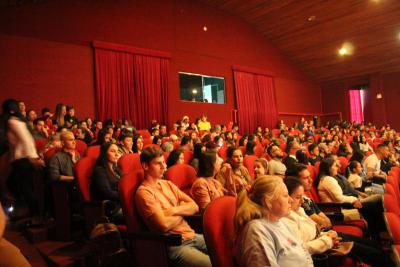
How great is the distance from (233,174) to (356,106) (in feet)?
41.4

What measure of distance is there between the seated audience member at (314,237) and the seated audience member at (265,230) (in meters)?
0.20

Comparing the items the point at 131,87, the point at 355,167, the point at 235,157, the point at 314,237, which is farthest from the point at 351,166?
the point at 131,87

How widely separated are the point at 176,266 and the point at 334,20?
983 centimetres

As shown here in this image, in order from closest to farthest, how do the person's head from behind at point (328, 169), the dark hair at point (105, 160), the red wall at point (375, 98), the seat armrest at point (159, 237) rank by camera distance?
the seat armrest at point (159, 237) < the dark hair at point (105, 160) < the person's head from behind at point (328, 169) < the red wall at point (375, 98)

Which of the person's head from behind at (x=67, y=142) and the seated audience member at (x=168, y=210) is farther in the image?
the person's head from behind at (x=67, y=142)

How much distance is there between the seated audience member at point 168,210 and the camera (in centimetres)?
178

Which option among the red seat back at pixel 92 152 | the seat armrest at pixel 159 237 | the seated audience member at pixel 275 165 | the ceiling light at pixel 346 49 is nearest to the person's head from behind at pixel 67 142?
the red seat back at pixel 92 152

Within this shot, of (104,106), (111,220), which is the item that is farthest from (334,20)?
(111,220)

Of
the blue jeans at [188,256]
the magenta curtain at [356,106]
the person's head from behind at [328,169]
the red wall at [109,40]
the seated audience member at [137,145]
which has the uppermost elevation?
the red wall at [109,40]

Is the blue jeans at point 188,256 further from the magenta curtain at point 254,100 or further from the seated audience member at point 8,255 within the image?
the magenta curtain at point 254,100

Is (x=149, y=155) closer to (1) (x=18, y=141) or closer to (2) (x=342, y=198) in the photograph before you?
(1) (x=18, y=141)

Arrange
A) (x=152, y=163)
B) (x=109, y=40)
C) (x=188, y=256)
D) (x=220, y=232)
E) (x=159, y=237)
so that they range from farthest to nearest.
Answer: (x=109, y=40), (x=152, y=163), (x=188, y=256), (x=159, y=237), (x=220, y=232)

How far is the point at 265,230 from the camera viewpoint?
1.35 m

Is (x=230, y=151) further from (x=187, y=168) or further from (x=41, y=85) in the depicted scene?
(x=41, y=85)
